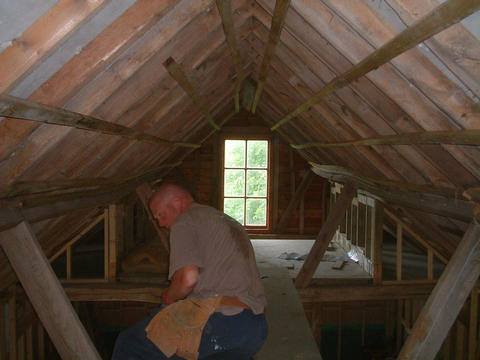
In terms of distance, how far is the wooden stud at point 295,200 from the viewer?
903 centimetres

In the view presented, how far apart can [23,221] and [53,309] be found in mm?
564

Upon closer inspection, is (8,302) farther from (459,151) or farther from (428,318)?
(459,151)

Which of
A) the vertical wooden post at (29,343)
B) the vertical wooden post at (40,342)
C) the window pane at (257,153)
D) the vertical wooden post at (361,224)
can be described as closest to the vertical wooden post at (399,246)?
the vertical wooden post at (361,224)

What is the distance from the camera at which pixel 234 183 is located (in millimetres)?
9414

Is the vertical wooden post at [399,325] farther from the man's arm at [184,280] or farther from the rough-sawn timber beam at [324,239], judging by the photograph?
the man's arm at [184,280]

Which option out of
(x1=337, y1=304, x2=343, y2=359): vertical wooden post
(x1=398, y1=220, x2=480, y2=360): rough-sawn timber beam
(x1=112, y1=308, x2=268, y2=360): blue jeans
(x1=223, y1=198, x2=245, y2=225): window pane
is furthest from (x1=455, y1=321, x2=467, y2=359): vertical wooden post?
(x1=223, y1=198, x2=245, y2=225): window pane

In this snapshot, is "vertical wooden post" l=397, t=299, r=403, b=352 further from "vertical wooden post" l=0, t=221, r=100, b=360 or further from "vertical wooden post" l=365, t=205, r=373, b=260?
"vertical wooden post" l=0, t=221, r=100, b=360

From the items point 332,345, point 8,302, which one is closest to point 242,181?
point 332,345

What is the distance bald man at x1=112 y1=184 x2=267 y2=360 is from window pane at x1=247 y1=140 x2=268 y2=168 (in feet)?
22.1

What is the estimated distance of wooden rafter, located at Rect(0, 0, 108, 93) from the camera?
1303 mm

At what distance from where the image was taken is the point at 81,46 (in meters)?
1.61

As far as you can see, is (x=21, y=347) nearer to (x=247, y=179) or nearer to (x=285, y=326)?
(x=285, y=326)

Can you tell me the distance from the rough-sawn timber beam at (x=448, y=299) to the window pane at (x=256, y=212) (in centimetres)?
701

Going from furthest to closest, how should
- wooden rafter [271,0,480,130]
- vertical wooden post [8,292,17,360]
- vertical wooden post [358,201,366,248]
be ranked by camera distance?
vertical wooden post [358,201,366,248], vertical wooden post [8,292,17,360], wooden rafter [271,0,480,130]
